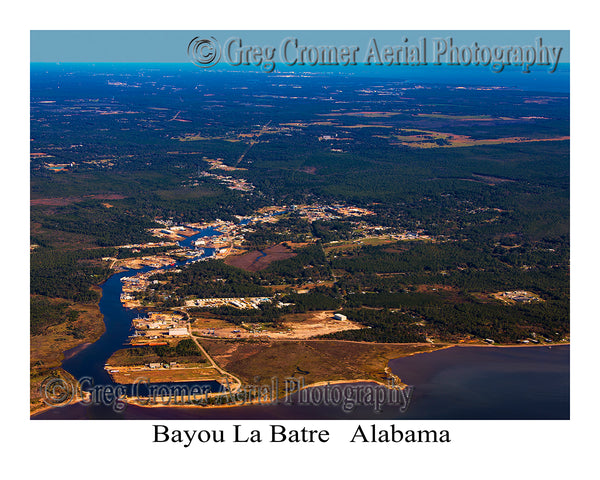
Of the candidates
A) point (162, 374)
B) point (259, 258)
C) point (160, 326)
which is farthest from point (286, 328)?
point (259, 258)

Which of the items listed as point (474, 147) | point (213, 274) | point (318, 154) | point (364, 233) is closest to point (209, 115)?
point (318, 154)

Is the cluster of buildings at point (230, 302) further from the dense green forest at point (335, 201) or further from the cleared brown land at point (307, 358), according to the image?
the cleared brown land at point (307, 358)

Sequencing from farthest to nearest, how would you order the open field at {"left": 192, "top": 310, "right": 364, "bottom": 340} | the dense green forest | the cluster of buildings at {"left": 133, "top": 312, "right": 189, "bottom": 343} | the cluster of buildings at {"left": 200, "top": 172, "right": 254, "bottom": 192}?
the cluster of buildings at {"left": 200, "top": 172, "right": 254, "bottom": 192} → the dense green forest → the open field at {"left": 192, "top": 310, "right": 364, "bottom": 340} → the cluster of buildings at {"left": 133, "top": 312, "right": 189, "bottom": 343}

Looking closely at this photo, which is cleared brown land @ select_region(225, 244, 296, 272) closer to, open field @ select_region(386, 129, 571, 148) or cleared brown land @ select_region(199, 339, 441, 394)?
cleared brown land @ select_region(199, 339, 441, 394)

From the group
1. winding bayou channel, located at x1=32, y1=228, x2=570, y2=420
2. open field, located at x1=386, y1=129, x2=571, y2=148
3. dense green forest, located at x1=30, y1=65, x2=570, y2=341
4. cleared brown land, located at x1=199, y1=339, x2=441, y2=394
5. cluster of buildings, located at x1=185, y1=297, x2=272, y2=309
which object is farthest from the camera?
open field, located at x1=386, y1=129, x2=571, y2=148

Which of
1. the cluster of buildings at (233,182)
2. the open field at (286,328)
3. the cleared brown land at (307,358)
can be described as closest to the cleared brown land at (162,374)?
the cleared brown land at (307,358)

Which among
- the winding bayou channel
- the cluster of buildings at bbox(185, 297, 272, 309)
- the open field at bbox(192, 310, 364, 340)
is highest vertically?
the cluster of buildings at bbox(185, 297, 272, 309)

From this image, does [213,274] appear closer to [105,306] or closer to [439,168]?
[105,306]

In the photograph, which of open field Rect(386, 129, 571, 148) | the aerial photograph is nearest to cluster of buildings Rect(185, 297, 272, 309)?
the aerial photograph

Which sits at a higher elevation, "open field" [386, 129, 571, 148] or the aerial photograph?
"open field" [386, 129, 571, 148]
